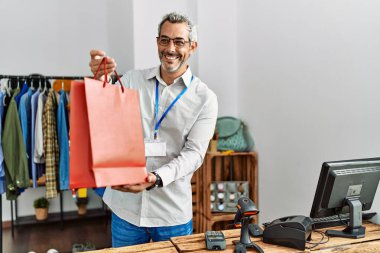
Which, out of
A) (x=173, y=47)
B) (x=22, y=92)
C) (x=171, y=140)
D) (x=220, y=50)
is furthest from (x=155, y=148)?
(x=220, y=50)

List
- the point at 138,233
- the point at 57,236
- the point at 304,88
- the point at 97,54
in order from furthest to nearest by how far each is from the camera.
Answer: the point at 57,236, the point at 304,88, the point at 138,233, the point at 97,54

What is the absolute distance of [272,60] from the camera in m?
2.90

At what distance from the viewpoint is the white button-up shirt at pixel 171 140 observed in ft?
5.69

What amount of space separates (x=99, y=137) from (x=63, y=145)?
2124mm

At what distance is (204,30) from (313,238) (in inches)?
91.4

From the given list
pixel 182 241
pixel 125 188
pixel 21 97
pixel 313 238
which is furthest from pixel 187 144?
pixel 21 97

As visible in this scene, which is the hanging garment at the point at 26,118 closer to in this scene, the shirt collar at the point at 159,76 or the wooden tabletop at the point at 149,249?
the shirt collar at the point at 159,76

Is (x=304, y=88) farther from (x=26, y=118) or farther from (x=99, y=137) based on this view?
(x=26, y=118)

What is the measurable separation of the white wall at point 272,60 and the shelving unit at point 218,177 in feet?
0.45

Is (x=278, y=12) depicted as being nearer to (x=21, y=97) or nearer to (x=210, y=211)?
(x=210, y=211)

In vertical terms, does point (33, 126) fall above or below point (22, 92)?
below

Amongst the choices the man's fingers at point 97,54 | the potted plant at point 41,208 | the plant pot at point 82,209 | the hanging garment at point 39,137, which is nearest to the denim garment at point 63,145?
the hanging garment at point 39,137

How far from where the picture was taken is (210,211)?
3111mm

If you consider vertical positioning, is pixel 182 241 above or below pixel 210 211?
above
